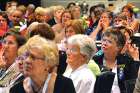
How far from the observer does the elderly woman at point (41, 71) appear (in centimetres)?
290

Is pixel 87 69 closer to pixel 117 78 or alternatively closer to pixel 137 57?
pixel 117 78

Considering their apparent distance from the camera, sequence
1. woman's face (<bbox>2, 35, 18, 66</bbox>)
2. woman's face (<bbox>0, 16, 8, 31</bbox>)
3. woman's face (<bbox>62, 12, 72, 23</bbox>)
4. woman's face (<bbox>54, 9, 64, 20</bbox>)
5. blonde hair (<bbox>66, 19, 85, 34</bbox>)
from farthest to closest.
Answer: woman's face (<bbox>54, 9, 64, 20</bbox>) → woman's face (<bbox>0, 16, 8, 31</bbox>) → woman's face (<bbox>62, 12, 72, 23</bbox>) → blonde hair (<bbox>66, 19, 85, 34</bbox>) → woman's face (<bbox>2, 35, 18, 66</bbox>)

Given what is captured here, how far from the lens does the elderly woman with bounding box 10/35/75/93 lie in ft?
9.53

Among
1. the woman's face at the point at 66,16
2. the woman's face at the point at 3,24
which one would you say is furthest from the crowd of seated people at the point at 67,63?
the woman's face at the point at 3,24

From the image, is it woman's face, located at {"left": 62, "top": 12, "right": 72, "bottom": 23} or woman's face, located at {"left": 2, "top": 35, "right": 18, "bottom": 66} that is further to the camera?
woman's face, located at {"left": 62, "top": 12, "right": 72, "bottom": 23}

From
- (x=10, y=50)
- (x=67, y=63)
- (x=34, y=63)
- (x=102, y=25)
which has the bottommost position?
(x=102, y=25)

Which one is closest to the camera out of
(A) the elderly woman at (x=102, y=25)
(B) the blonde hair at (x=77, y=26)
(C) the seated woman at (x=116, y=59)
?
(C) the seated woman at (x=116, y=59)

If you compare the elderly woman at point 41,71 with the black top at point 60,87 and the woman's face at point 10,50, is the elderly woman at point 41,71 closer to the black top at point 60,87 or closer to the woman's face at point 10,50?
the black top at point 60,87

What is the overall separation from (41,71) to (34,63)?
0.08m

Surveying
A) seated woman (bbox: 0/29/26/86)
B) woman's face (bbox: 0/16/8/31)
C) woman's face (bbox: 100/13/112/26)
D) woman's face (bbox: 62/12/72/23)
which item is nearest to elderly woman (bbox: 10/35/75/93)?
seated woman (bbox: 0/29/26/86)

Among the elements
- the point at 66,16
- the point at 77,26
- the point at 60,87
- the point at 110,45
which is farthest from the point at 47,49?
the point at 66,16

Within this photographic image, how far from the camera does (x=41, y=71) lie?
9.61ft

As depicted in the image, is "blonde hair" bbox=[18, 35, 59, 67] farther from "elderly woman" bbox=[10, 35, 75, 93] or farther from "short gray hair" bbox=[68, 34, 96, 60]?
"short gray hair" bbox=[68, 34, 96, 60]

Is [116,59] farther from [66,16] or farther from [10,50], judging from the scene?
[66,16]
